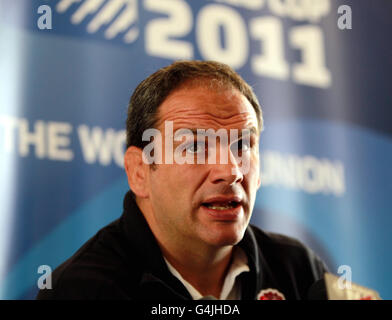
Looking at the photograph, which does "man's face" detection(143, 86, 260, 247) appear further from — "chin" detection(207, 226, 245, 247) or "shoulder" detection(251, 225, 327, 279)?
"shoulder" detection(251, 225, 327, 279)

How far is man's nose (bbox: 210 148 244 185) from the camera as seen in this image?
109 cm

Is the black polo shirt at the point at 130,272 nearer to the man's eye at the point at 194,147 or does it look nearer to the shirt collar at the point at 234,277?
the shirt collar at the point at 234,277

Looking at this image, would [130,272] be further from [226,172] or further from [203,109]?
[203,109]

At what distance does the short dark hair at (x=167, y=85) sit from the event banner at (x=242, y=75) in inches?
9.8

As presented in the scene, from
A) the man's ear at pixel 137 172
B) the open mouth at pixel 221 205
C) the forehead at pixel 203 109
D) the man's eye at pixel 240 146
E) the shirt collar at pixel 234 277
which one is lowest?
the shirt collar at pixel 234 277

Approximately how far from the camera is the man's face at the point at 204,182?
3.59ft

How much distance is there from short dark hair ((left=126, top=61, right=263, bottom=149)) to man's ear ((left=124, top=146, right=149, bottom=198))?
0.03m

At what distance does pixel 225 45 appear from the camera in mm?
1612

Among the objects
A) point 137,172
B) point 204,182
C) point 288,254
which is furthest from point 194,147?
point 288,254

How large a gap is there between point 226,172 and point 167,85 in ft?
0.94

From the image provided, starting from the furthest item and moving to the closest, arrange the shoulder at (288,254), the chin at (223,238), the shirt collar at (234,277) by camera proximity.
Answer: the shoulder at (288,254), the shirt collar at (234,277), the chin at (223,238)

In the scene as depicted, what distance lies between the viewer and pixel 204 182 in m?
1.11

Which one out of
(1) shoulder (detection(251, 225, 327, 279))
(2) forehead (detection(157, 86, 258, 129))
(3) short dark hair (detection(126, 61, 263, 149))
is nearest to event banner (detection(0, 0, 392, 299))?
(1) shoulder (detection(251, 225, 327, 279))

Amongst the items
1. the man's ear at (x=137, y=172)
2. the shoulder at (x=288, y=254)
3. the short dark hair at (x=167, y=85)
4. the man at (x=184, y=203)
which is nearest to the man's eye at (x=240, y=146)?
the man at (x=184, y=203)
